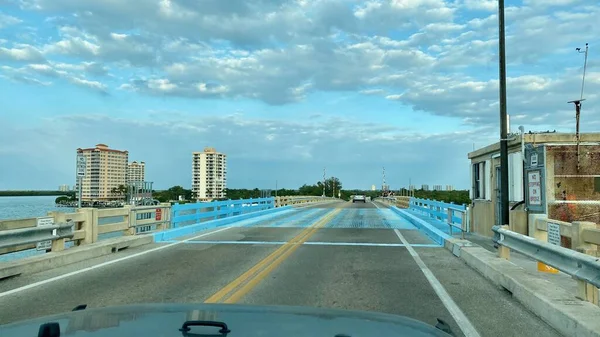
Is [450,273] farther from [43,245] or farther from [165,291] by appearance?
[43,245]

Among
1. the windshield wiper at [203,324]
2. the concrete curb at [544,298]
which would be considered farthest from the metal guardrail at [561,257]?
the windshield wiper at [203,324]

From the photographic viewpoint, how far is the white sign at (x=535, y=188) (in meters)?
14.2

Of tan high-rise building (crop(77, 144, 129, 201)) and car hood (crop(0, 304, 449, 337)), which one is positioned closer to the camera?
car hood (crop(0, 304, 449, 337))

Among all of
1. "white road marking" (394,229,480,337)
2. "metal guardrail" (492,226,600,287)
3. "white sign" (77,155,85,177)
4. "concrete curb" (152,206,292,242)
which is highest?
"white sign" (77,155,85,177)

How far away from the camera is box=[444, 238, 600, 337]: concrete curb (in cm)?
579

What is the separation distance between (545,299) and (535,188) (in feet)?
27.5

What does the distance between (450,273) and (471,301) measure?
258 cm

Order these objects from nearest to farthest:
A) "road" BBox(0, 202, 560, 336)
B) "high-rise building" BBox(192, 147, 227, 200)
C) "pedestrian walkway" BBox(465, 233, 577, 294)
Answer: "road" BBox(0, 202, 560, 336), "pedestrian walkway" BBox(465, 233, 577, 294), "high-rise building" BBox(192, 147, 227, 200)

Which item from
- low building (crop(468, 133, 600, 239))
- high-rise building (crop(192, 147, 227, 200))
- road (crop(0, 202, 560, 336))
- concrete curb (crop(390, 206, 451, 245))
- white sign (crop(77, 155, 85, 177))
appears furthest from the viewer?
high-rise building (crop(192, 147, 227, 200))

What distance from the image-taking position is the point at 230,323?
2.75m

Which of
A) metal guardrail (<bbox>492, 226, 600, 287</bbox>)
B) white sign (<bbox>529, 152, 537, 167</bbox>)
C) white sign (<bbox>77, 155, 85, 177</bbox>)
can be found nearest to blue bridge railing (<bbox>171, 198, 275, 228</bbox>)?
white sign (<bbox>77, 155, 85, 177</bbox>)

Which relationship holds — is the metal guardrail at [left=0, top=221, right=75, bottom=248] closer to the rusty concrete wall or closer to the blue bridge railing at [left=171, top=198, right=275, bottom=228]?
the blue bridge railing at [left=171, top=198, right=275, bottom=228]

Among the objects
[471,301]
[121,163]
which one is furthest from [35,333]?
[121,163]

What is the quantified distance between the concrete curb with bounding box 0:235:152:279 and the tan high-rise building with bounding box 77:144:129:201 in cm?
582
